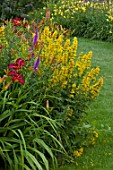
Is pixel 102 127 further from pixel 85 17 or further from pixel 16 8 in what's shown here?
pixel 85 17

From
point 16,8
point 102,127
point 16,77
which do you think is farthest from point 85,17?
point 16,77

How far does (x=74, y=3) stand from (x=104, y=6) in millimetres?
873

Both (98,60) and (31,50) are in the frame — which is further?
(98,60)

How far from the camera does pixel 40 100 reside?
13.6ft

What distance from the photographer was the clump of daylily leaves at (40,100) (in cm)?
378

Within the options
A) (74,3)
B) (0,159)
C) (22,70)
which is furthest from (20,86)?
(74,3)

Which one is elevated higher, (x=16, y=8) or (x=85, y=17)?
(x=16, y=8)

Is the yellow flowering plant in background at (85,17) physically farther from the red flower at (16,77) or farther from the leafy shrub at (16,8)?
the red flower at (16,77)

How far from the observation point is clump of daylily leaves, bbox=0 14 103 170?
12.4ft

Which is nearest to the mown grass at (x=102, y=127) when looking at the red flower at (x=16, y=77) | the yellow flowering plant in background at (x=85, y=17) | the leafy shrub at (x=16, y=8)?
the red flower at (x=16, y=77)

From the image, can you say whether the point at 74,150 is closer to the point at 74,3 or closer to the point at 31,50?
the point at 31,50

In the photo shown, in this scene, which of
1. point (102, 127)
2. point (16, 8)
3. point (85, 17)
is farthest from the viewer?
point (85, 17)

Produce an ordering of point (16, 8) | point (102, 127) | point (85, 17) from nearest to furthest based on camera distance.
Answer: point (102, 127) → point (16, 8) → point (85, 17)

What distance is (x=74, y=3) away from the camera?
13.0 meters
